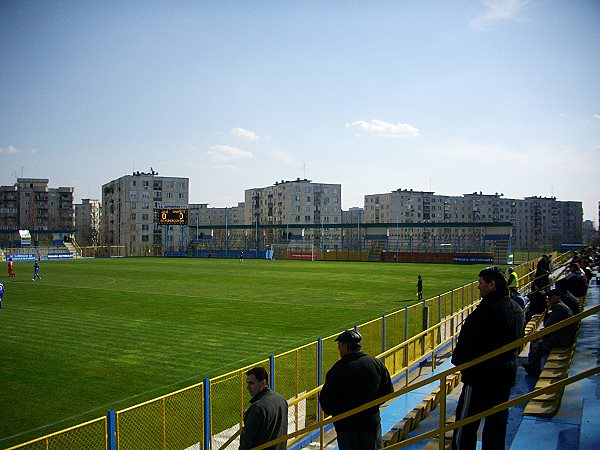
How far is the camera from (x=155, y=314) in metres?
24.9

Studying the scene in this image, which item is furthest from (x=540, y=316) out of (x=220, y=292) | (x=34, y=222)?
(x=34, y=222)

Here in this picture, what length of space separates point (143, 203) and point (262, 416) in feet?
418

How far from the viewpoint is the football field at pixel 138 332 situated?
12578mm

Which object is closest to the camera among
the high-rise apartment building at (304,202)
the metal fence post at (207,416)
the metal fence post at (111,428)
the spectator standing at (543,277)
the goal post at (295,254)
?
the metal fence post at (111,428)

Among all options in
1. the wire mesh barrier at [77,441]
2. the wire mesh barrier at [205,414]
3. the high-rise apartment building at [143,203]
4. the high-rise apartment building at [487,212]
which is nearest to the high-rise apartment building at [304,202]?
the high-rise apartment building at [487,212]

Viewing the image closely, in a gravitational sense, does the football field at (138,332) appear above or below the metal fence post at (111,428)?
below

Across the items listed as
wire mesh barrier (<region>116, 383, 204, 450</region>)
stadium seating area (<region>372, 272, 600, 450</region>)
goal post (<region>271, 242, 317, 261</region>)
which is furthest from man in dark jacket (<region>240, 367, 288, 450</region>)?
goal post (<region>271, 242, 317, 261</region>)

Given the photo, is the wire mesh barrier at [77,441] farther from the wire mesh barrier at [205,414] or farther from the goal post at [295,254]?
the goal post at [295,254]

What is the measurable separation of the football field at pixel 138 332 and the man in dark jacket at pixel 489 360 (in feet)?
28.4

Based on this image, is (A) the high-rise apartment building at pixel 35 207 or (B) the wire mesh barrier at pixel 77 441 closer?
(B) the wire mesh barrier at pixel 77 441

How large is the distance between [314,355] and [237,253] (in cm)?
7464

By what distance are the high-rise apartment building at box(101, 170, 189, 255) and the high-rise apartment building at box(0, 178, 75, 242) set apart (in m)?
37.2

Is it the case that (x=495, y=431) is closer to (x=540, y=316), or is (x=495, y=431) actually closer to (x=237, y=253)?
(x=540, y=316)

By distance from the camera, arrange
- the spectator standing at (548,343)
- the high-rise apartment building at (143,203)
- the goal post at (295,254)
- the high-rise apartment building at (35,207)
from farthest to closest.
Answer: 1. the high-rise apartment building at (35,207)
2. the high-rise apartment building at (143,203)
3. the goal post at (295,254)
4. the spectator standing at (548,343)
